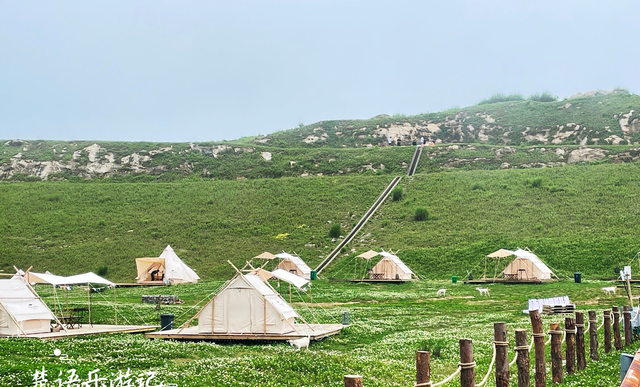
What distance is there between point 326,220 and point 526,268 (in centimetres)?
3021

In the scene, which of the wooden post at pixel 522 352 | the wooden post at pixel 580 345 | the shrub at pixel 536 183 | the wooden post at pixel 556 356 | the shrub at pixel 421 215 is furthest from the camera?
the shrub at pixel 536 183

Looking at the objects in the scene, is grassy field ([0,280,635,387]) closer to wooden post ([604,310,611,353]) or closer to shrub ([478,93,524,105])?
wooden post ([604,310,611,353])

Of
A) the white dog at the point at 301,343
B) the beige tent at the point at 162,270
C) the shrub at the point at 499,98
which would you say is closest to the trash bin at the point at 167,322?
the white dog at the point at 301,343

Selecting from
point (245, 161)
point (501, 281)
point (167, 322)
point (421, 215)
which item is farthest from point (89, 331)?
point (245, 161)

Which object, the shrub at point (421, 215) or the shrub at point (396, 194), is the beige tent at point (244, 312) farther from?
the shrub at point (396, 194)

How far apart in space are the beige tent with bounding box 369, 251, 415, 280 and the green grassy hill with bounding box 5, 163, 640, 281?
191 centimetres

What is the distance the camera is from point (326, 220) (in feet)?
257

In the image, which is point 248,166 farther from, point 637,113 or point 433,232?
point 637,113

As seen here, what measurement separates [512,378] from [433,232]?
173ft

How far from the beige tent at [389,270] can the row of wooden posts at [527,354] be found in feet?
125

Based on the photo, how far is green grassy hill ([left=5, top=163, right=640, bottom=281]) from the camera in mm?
60594

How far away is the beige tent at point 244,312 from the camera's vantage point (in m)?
25.9

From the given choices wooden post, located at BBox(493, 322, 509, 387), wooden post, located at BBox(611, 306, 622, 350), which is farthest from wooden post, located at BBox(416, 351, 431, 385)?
wooden post, located at BBox(611, 306, 622, 350)

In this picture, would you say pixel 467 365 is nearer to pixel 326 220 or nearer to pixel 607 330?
pixel 607 330
